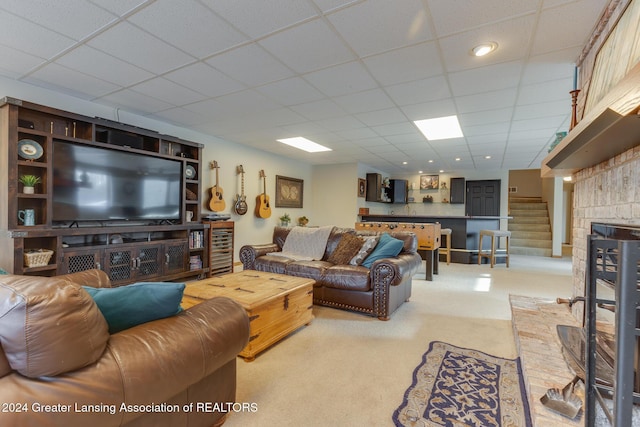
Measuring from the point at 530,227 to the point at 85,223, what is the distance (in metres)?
10.7

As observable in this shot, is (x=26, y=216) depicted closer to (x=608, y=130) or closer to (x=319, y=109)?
(x=319, y=109)

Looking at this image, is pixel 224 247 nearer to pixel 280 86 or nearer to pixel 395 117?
pixel 280 86

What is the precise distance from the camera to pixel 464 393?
5.75 feet

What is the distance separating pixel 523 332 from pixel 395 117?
282 centimetres

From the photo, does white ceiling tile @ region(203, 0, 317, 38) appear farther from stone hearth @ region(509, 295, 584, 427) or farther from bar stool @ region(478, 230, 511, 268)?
bar stool @ region(478, 230, 511, 268)

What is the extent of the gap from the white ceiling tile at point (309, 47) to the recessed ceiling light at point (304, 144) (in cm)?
256

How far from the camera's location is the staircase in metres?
8.29

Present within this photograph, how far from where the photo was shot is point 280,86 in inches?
118

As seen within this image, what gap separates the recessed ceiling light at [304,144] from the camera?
524 centimetres

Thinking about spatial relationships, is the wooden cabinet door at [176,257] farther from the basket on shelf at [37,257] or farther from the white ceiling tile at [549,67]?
the white ceiling tile at [549,67]

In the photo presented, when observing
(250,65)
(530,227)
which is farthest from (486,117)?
(530,227)

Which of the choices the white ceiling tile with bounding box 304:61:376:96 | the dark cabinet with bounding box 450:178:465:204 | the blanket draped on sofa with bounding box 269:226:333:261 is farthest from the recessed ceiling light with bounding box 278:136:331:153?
the dark cabinet with bounding box 450:178:465:204

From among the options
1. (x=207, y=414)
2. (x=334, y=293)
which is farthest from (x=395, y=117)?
(x=207, y=414)

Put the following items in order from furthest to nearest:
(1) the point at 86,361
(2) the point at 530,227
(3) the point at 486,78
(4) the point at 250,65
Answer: (2) the point at 530,227 < (3) the point at 486,78 < (4) the point at 250,65 < (1) the point at 86,361
